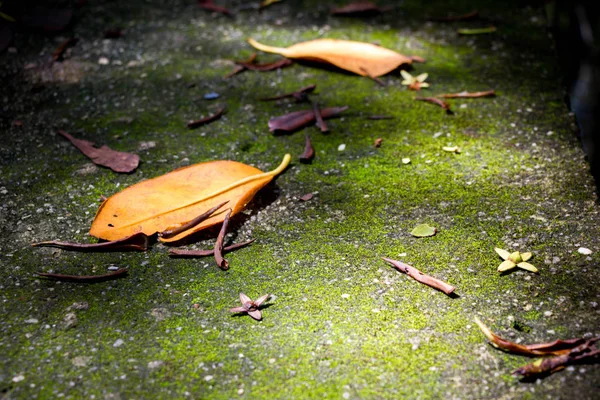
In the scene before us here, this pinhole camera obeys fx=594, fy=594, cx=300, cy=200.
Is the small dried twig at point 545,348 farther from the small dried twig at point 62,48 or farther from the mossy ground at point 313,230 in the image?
the small dried twig at point 62,48

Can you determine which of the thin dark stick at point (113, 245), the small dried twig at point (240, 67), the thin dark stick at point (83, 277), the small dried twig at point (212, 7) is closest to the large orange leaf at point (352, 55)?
the small dried twig at point (240, 67)

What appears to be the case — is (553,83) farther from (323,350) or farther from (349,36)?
(323,350)

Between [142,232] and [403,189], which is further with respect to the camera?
[403,189]

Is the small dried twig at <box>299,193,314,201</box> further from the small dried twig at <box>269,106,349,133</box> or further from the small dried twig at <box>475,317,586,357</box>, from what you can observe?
the small dried twig at <box>475,317,586,357</box>

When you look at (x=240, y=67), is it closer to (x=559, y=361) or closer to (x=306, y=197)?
(x=306, y=197)

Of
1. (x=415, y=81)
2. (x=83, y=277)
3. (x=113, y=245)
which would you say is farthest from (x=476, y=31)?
(x=83, y=277)

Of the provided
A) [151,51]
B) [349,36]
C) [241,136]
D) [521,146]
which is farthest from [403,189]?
[151,51]
